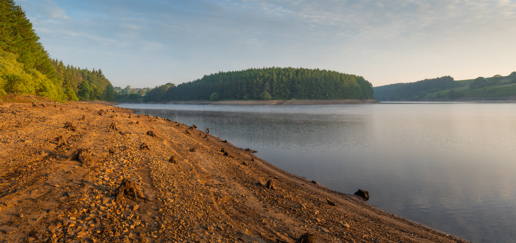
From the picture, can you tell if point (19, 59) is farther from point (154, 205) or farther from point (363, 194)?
point (363, 194)

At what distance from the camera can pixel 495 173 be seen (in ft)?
60.5

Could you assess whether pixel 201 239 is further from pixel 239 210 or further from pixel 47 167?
pixel 47 167

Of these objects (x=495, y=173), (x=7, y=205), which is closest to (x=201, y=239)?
(x=7, y=205)


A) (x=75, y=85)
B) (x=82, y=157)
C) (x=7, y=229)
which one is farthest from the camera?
(x=75, y=85)

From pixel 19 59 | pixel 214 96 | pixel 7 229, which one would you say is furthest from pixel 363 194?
pixel 214 96

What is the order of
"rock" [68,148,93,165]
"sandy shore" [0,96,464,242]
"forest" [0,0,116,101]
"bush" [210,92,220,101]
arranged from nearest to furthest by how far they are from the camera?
"sandy shore" [0,96,464,242] < "rock" [68,148,93,165] < "forest" [0,0,116,101] < "bush" [210,92,220,101]

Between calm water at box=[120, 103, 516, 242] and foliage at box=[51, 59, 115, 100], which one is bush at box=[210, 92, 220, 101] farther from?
calm water at box=[120, 103, 516, 242]

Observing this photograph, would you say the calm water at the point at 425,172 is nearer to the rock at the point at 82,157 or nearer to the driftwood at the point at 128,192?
the driftwood at the point at 128,192

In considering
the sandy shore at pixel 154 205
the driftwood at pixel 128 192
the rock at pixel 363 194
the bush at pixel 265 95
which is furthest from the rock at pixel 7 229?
the bush at pixel 265 95

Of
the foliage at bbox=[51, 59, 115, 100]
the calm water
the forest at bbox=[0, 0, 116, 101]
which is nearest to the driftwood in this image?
the calm water

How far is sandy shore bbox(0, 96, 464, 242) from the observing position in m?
6.27

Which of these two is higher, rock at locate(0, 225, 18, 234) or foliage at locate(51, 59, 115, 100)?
foliage at locate(51, 59, 115, 100)

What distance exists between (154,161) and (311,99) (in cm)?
19260

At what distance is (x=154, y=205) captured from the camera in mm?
7961
